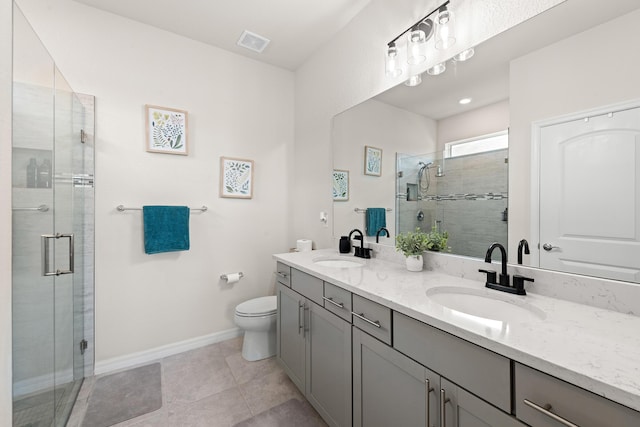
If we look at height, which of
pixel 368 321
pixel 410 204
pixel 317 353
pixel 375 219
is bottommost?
pixel 317 353

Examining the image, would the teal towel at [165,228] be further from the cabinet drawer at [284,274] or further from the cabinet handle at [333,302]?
the cabinet handle at [333,302]

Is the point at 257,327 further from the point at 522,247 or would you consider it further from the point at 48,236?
the point at 522,247

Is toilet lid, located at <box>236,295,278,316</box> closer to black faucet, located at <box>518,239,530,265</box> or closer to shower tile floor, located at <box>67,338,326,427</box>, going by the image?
shower tile floor, located at <box>67,338,326,427</box>

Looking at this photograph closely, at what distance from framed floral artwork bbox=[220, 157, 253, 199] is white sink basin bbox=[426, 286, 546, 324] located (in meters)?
1.97

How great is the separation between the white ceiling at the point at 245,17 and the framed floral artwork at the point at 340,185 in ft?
3.98

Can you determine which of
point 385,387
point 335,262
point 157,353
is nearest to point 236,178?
point 335,262

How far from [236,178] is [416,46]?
71.8 inches

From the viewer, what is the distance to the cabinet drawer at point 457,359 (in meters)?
0.74

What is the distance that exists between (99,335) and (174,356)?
57 cm

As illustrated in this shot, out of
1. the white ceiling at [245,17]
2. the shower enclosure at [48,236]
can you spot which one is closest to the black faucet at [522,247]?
the white ceiling at [245,17]

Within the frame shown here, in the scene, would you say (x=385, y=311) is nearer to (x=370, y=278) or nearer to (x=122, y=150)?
(x=370, y=278)

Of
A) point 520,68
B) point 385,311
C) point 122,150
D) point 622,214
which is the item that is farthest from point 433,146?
point 122,150

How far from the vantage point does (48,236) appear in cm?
133

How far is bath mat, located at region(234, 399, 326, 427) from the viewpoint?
155 cm
